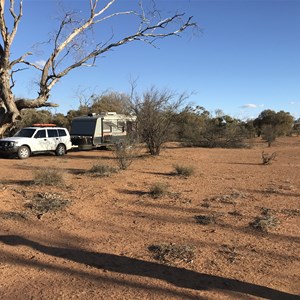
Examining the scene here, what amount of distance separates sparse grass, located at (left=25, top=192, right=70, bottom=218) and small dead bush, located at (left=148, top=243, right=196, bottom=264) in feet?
9.38

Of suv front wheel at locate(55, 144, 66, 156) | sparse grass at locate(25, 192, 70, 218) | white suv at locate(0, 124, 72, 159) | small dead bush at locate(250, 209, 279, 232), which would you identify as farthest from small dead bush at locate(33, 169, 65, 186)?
suv front wheel at locate(55, 144, 66, 156)

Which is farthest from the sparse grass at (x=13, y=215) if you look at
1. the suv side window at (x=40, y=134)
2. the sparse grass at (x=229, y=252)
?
the suv side window at (x=40, y=134)

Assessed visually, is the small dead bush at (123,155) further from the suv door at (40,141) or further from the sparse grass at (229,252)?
the sparse grass at (229,252)

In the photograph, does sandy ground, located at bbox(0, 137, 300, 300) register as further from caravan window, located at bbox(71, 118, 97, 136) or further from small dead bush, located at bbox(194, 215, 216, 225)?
caravan window, located at bbox(71, 118, 97, 136)

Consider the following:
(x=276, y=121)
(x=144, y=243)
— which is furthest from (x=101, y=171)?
(x=276, y=121)

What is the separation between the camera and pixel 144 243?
6.12 m

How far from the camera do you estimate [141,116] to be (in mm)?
22312

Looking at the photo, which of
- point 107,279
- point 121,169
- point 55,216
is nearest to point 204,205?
point 55,216

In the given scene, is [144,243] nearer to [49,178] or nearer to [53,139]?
[49,178]

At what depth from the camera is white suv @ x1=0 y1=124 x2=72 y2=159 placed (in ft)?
69.6

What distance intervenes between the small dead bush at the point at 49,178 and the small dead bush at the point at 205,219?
14.9ft

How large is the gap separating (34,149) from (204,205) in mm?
15397

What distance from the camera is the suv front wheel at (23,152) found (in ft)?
69.5

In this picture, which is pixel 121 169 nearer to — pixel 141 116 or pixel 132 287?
pixel 141 116
